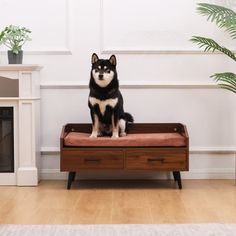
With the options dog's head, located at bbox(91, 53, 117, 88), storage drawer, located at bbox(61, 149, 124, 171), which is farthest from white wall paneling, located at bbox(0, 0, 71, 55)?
storage drawer, located at bbox(61, 149, 124, 171)

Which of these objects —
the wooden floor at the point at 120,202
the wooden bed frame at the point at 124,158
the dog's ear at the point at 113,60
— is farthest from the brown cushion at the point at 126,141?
the dog's ear at the point at 113,60

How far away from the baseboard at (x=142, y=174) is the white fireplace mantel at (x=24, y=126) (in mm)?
293

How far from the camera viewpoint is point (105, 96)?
162 inches

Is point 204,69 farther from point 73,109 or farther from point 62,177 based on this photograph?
point 62,177

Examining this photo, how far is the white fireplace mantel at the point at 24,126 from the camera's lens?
427 centimetres

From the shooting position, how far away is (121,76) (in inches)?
180

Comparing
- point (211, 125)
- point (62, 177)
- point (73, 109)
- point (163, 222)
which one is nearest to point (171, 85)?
point (211, 125)

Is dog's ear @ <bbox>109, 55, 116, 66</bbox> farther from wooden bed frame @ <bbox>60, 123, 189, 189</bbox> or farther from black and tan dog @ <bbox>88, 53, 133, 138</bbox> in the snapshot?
wooden bed frame @ <bbox>60, 123, 189, 189</bbox>

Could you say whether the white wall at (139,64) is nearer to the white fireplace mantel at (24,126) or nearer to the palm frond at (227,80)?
the palm frond at (227,80)

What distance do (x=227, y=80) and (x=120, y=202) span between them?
1420 millimetres

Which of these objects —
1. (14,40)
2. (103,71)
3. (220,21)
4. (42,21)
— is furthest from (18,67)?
(220,21)

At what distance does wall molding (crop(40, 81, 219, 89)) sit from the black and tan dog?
1.22 ft

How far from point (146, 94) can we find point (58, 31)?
0.96 meters

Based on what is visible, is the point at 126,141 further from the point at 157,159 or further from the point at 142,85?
the point at 142,85
